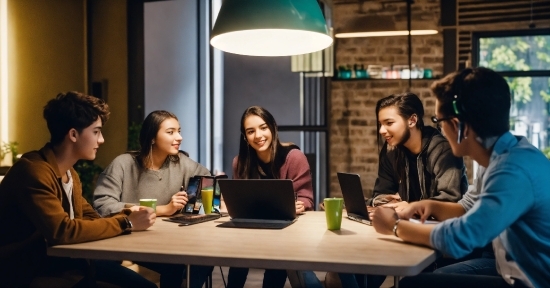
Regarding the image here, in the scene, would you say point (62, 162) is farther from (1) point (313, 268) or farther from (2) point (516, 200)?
(2) point (516, 200)

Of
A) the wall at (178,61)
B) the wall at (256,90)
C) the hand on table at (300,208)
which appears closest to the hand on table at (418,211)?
the hand on table at (300,208)

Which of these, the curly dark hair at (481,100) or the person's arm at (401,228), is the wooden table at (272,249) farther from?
the curly dark hair at (481,100)

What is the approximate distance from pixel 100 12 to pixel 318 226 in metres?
4.33

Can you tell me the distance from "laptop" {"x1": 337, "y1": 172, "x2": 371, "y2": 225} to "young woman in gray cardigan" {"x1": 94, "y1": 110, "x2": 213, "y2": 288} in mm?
776

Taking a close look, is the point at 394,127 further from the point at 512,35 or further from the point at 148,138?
the point at 512,35

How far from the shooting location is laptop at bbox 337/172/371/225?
2506 mm

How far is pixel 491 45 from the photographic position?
6230mm

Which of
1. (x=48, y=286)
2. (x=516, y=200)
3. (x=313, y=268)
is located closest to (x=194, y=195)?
(x=48, y=286)

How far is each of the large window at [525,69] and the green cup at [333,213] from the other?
169 inches

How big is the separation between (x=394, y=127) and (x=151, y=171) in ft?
4.20

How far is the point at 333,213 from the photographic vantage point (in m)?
2.42

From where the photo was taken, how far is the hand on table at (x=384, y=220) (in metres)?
2.16

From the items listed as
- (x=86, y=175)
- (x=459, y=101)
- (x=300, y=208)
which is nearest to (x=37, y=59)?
(x=86, y=175)

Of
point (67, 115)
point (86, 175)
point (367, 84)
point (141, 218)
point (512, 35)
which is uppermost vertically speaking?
point (512, 35)
